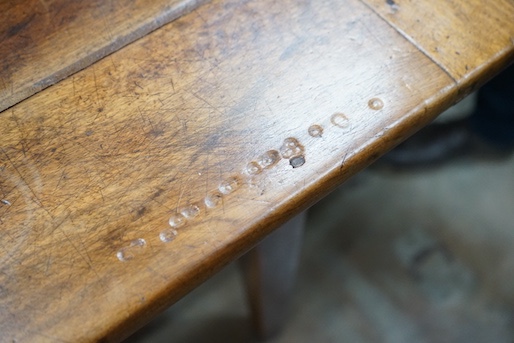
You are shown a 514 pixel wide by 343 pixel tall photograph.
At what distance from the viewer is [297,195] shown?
1.73 feet

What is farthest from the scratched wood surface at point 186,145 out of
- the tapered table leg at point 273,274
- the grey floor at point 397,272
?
the grey floor at point 397,272

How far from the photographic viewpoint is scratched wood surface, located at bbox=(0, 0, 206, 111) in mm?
598

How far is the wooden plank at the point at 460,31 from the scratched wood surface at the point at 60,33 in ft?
0.74

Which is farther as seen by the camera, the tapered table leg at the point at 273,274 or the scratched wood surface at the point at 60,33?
Result: the tapered table leg at the point at 273,274

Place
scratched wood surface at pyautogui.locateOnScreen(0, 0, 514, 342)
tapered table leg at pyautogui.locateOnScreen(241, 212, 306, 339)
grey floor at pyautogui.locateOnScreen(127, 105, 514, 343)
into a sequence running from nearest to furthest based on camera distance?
scratched wood surface at pyautogui.locateOnScreen(0, 0, 514, 342)
tapered table leg at pyautogui.locateOnScreen(241, 212, 306, 339)
grey floor at pyautogui.locateOnScreen(127, 105, 514, 343)

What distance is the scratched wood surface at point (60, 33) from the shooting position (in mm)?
598

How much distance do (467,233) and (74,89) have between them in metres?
0.90

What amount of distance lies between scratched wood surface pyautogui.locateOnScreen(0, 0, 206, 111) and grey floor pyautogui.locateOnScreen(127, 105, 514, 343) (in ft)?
2.12

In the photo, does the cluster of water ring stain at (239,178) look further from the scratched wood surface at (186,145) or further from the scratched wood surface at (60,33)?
the scratched wood surface at (60,33)

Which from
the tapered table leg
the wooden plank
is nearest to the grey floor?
the tapered table leg

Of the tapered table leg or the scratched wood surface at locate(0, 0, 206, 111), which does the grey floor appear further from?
the scratched wood surface at locate(0, 0, 206, 111)

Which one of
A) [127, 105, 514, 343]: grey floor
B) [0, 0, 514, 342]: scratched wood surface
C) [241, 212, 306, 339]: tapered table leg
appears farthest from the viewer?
[127, 105, 514, 343]: grey floor

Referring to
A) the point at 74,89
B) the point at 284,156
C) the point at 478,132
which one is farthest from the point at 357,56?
the point at 478,132

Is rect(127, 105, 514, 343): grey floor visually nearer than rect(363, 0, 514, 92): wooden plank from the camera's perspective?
No
